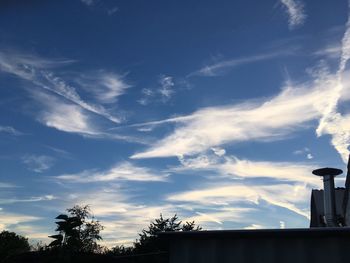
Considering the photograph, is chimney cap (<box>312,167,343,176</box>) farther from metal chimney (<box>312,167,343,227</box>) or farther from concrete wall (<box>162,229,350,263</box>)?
concrete wall (<box>162,229,350,263</box>)

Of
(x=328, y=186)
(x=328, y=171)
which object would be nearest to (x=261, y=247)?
(x=328, y=171)

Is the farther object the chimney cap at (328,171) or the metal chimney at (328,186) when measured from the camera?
the chimney cap at (328,171)

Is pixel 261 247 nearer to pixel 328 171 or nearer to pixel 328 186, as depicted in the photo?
pixel 328 171

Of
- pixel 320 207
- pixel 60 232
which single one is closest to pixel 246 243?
pixel 60 232

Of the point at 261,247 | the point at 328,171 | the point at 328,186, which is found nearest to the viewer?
the point at 261,247

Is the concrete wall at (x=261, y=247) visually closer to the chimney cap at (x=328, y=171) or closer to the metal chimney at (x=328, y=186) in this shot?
the metal chimney at (x=328, y=186)

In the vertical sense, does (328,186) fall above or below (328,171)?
below

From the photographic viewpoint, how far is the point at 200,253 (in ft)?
31.9

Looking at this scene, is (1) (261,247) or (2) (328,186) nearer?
(1) (261,247)

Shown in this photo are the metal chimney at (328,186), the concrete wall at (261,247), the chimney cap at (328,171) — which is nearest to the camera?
the concrete wall at (261,247)

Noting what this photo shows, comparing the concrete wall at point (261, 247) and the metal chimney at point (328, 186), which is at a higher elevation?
the metal chimney at point (328, 186)

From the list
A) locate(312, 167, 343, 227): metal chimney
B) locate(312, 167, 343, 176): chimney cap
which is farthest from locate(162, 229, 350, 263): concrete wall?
locate(312, 167, 343, 176): chimney cap

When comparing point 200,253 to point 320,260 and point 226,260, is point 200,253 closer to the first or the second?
point 226,260

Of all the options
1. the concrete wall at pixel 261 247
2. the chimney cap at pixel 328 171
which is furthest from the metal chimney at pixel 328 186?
the concrete wall at pixel 261 247
